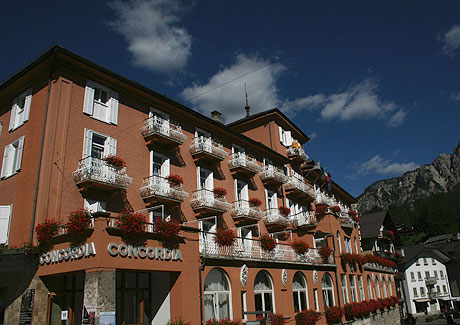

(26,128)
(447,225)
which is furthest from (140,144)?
(447,225)

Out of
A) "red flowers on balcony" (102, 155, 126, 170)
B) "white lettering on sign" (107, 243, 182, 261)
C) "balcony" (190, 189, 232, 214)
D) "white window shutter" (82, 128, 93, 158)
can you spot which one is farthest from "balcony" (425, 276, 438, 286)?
"white window shutter" (82, 128, 93, 158)

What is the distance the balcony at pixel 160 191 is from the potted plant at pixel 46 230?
14.2ft

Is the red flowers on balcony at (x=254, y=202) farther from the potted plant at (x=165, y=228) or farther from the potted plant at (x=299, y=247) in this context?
the potted plant at (x=165, y=228)

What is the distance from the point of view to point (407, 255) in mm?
80875

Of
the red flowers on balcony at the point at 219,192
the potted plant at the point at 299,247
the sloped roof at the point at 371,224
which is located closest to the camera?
the red flowers on balcony at the point at 219,192

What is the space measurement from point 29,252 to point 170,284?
5.51 meters

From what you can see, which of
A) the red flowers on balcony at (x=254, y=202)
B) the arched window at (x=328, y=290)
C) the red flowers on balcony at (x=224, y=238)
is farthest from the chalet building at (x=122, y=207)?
the arched window at (x=328, y=290)

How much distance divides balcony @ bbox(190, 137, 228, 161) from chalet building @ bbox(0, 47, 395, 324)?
7 cm

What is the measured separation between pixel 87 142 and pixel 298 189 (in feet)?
59.5

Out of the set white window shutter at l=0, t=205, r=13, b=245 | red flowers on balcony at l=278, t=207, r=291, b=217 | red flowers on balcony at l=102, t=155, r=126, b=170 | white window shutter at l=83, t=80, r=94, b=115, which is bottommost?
white window shutter at l=0, t=205, r=13, b=245

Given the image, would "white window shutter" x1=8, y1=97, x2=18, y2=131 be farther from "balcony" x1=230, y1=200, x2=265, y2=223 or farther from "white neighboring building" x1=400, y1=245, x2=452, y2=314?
"white neighboring building" x1=400, y1=245, x2=452, y2=314

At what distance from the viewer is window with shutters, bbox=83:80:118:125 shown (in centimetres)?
1700

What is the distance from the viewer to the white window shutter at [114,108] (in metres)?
17.8

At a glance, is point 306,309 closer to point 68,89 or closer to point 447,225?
point 68,89
